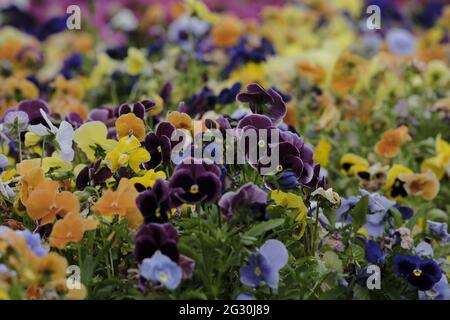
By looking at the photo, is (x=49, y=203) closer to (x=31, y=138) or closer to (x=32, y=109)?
(x=31, y=138)

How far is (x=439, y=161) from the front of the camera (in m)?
3.06

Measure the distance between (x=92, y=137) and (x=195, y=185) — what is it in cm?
46

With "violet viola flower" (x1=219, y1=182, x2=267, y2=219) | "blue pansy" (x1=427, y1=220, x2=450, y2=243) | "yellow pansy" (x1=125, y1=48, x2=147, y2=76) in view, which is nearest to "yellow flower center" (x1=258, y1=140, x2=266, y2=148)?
"violet viola flower" (x1=219, y1=182, x2=267, y2=219)

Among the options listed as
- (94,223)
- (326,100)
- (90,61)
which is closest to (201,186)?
(94,223)

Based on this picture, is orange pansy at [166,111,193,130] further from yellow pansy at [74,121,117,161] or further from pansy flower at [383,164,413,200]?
pansy flower at [383,164,413,200]

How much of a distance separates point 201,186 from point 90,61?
271 cm

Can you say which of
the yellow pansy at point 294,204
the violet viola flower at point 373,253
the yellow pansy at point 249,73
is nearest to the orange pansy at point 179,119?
the yellow pansy at point 294,204

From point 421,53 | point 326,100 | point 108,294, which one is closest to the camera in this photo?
point 108,294

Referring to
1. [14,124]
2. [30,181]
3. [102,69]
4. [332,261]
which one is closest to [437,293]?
[332,261]

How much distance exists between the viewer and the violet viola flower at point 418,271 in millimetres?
2084

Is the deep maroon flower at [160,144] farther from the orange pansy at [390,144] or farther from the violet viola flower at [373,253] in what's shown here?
the orange pansy at [390,144]

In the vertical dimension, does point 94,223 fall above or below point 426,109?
below
